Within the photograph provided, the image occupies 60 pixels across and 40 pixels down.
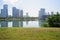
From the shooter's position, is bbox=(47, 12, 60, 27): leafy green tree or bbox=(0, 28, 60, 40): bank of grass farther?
bbox=(47, 12, 60, 27): leafy green tree

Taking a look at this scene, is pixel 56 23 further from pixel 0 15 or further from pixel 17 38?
pixel 0 15

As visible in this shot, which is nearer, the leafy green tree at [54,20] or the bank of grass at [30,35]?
the bank of grass at [30,35]

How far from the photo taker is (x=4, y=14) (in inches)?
1736

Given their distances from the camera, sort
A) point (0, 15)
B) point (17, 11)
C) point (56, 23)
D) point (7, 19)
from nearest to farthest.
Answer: point (56, 23) → point (0, 15) → point (7, 19) → point (17, 11)

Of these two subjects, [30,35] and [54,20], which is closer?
[30,35]

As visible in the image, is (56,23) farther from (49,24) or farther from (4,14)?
(4,14)

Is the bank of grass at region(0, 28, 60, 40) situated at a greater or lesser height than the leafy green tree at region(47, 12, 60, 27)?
lesser

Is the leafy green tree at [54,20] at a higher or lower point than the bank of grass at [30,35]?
higher

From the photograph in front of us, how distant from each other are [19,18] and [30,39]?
133ft

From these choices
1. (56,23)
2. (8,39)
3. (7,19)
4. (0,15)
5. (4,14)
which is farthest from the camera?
(7,19)

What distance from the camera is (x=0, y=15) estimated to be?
4103cm

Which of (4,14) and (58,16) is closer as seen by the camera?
(58,16)

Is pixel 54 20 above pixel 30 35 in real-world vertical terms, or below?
above

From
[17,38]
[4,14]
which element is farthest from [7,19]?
[17,38]
